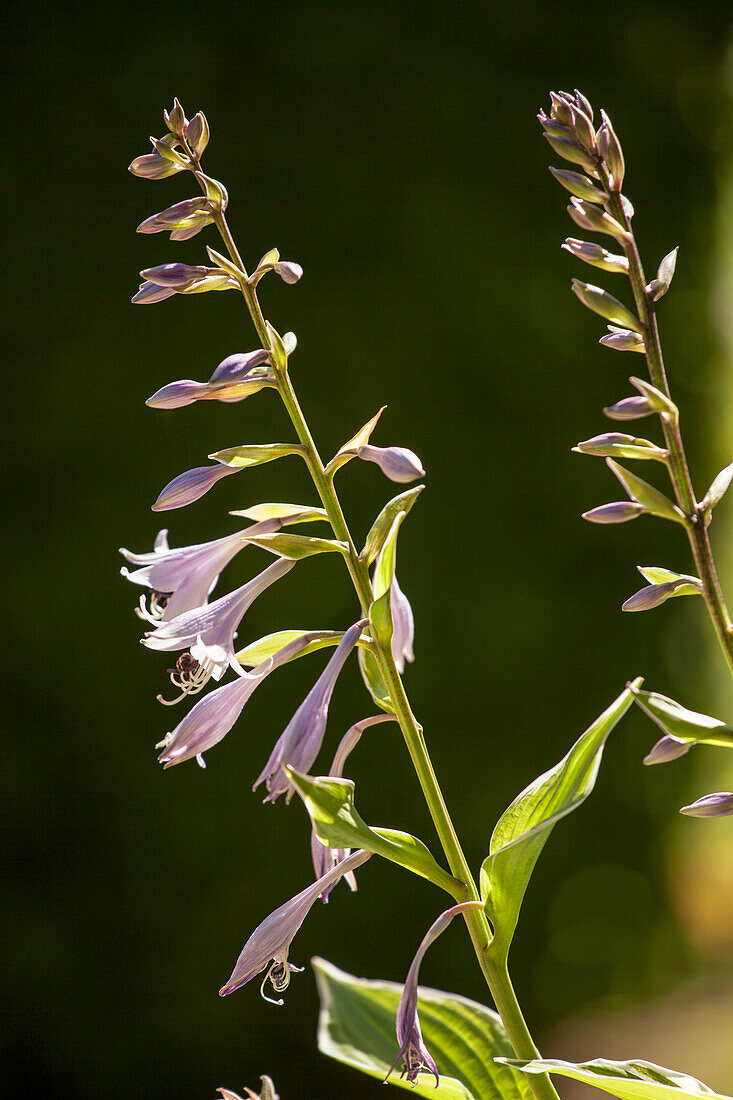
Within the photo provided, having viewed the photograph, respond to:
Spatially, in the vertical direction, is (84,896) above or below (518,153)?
below

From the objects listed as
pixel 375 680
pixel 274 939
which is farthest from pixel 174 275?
pixel 274 939

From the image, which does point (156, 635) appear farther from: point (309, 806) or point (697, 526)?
point (697, 526)

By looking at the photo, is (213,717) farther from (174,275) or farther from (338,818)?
(174,275)

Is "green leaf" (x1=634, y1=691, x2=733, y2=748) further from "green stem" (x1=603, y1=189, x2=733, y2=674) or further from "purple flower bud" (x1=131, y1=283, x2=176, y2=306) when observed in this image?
"purple flower bud" (x1=131, y1=283, x2=176, y2=306)

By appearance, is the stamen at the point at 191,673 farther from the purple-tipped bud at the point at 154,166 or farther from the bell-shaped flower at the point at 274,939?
the purple-tipped bud at the point at 154,166

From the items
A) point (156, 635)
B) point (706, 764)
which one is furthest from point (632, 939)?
point (156, 635)

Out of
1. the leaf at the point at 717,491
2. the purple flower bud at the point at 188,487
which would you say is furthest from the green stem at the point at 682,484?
the purple flower bud at the point at 188,487
